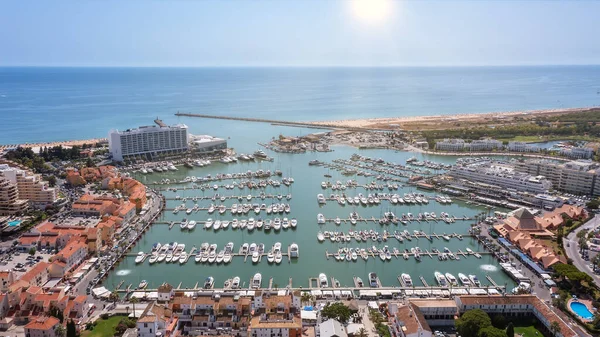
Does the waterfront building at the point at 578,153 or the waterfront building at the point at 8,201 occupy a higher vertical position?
the waterfront building at the point at 578,153

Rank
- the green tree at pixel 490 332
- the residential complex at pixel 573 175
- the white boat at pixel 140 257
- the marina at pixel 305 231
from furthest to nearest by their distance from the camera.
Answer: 1. the residential complex at pixel 573 175
2. the white boat at pixel 140 257
3. the marina at pixel 305 231
4. the green tree at pixel 490 332

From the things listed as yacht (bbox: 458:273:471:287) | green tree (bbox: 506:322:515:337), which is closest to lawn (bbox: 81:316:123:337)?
green tree (bbox: 506:322:515:337)

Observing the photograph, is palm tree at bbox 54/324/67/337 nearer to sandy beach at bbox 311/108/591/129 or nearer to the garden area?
the garden area

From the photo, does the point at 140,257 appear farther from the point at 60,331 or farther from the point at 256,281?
the point at 60,331

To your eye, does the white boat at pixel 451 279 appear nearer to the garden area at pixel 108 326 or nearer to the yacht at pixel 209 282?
the yacht at pixel 209 282

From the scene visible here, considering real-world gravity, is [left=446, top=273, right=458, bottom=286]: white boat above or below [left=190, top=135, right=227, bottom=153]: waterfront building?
below

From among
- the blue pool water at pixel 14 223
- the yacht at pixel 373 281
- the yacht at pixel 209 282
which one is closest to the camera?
the yacht at pixel 373 281

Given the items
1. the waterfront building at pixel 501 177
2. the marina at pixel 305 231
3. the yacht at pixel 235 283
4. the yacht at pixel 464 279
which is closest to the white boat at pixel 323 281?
the marina at pixel 305 231
